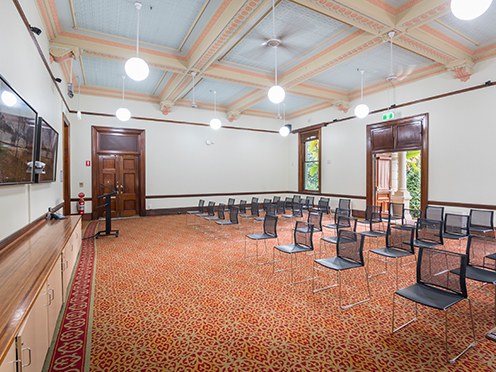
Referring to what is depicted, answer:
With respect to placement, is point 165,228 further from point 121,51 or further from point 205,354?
point 205,354

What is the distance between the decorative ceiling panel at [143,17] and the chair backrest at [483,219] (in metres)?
6.52

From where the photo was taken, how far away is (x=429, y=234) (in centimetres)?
449

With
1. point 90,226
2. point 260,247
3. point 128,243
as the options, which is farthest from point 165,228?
point 260,247

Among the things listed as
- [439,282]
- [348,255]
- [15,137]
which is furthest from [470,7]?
[15,137]

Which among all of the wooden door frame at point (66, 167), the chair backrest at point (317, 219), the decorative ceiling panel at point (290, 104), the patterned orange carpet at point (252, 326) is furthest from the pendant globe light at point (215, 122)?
the patterned orange carpet at point (252, 326)

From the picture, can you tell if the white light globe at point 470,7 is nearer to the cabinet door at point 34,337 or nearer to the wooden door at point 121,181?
the cabinet door at point 34,337

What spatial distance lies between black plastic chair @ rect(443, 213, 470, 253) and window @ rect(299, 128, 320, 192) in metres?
6.33

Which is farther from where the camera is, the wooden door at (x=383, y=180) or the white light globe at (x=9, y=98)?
the wooden door at (x=383, y=180)

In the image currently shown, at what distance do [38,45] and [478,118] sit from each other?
919 cm

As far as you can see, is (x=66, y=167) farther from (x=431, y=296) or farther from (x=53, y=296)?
(x=431, y=296)

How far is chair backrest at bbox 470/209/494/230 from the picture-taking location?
5273 millimetres

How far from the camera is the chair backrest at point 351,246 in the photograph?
11.0 feet

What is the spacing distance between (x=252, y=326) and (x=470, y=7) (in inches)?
150

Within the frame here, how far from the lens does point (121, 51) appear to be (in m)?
6.05
